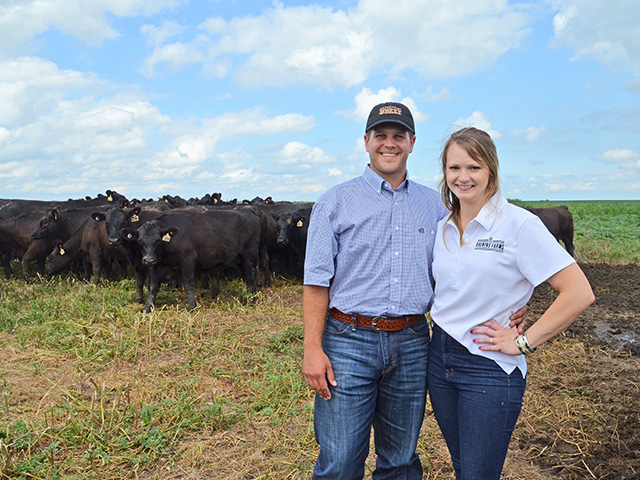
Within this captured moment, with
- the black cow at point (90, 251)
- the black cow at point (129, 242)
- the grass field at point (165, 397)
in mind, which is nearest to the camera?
the grass field at point (165, 397)

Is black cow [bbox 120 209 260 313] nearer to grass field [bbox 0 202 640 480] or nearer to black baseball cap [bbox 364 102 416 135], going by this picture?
grass field [bbox 0 202 640 480]

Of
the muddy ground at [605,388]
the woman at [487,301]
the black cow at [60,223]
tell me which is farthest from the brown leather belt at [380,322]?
the black cow at [60,223]

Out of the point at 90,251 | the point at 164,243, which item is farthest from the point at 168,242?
the point at 90,251

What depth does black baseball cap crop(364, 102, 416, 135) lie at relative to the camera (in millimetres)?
3102

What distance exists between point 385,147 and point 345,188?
36 centimetres

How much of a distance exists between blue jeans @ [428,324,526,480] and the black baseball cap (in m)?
1.31

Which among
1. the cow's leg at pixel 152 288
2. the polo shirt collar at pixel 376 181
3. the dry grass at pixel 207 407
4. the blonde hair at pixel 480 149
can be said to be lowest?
the dry grass at pixel 207 407

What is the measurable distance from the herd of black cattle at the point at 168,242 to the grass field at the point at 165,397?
42.4 inches

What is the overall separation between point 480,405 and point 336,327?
92cm

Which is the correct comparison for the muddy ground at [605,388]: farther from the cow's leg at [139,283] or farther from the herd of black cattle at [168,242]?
the cow's leg at [139,283]

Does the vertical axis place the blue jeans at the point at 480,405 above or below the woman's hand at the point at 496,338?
below

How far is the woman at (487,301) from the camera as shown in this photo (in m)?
2.62

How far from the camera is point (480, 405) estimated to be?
2.70 meters

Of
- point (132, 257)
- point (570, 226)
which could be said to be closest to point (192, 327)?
point (132, 257)
